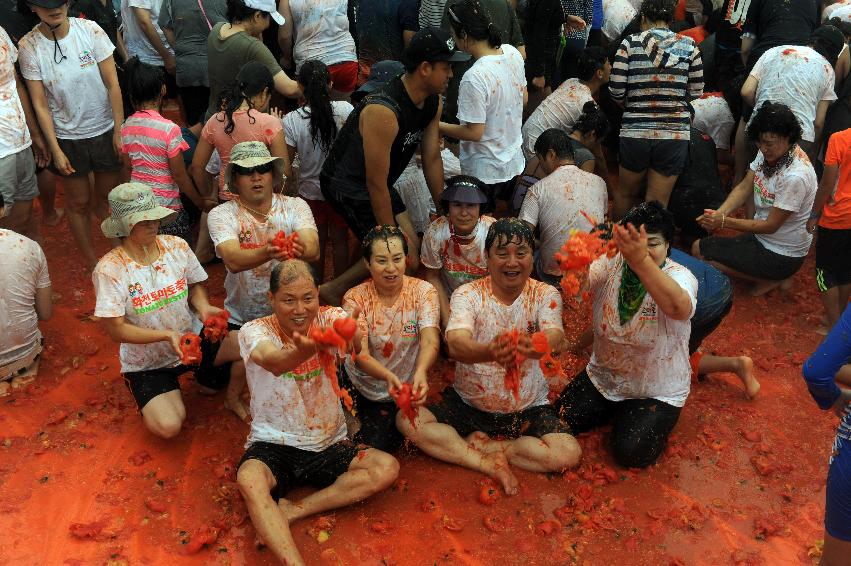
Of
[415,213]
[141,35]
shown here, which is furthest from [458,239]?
[141,35]

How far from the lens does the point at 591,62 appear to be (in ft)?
23.3

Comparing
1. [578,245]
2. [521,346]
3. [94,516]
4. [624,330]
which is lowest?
[94,516]

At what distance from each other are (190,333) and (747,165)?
5.50 meters

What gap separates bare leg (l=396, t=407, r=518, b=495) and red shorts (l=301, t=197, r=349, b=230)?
2030 mm

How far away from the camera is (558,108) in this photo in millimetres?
7070

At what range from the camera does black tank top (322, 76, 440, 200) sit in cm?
509

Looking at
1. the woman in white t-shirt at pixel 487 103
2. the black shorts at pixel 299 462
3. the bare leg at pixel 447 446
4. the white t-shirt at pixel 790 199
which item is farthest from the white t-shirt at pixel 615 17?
the black shorts at pixel 299 462

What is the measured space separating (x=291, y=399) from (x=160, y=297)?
1163 mm

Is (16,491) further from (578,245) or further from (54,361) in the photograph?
(578,245)

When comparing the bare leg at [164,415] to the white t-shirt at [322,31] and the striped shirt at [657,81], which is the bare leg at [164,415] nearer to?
the white t-shirt at [322,31]

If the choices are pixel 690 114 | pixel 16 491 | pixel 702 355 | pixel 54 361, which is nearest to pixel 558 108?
pixel 690 114

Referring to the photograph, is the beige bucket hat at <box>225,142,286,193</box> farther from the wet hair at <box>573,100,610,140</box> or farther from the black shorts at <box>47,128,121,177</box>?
the wet hair at <box>573,100,610,140</box>

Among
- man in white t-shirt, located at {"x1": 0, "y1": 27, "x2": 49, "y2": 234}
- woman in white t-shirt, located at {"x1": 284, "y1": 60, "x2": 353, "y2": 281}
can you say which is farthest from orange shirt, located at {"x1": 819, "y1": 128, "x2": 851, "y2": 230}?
man in white t-shirt, located at {"x1": 0, "y1": 27, "x2": 49, "y2": 234}

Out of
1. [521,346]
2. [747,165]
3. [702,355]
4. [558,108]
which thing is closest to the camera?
[521,346]
